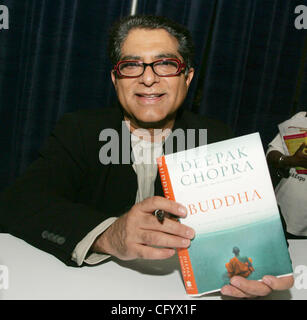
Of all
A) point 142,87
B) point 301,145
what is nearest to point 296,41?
point 301,145

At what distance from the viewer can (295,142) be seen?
1535 mm

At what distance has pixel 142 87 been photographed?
44.5 inches

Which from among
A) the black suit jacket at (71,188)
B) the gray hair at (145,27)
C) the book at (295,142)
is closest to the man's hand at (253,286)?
the black suit jacket at (71,188)

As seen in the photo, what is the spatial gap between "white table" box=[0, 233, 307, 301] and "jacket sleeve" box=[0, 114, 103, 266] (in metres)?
0.04

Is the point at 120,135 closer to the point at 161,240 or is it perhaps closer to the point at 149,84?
the point at 149,84

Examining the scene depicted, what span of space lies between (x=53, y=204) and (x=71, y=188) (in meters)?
0.28

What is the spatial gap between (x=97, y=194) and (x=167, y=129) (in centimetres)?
41

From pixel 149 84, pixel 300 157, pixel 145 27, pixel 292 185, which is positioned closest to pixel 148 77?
pixel 149 84

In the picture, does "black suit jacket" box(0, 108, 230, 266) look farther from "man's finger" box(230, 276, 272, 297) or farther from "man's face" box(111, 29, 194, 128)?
"man's finger" box(230, 276, 272, 297)

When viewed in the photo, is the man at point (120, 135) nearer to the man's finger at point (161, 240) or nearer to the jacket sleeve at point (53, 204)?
the jacket sleeve at point (53, 204)

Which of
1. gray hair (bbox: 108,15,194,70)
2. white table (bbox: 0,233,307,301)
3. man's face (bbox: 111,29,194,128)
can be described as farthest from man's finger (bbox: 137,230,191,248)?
gray hair (bbox: 108,15,194,70)

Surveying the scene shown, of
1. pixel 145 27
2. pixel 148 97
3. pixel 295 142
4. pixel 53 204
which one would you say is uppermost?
pixel 145 27

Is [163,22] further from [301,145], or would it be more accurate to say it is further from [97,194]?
[301,145]

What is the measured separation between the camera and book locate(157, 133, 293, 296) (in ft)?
2.07
